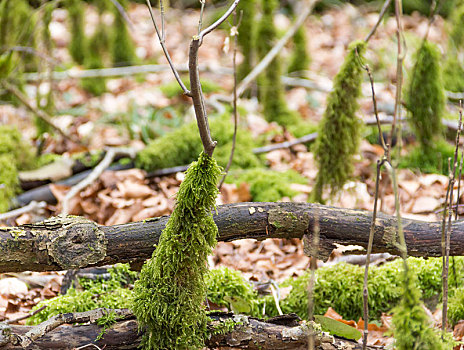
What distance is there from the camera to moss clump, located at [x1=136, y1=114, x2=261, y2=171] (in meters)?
4.29

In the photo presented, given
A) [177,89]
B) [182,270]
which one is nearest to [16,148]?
[177,89]

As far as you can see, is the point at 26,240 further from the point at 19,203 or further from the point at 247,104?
the point at 247,104

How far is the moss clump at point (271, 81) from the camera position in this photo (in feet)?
17.5

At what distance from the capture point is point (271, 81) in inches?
211

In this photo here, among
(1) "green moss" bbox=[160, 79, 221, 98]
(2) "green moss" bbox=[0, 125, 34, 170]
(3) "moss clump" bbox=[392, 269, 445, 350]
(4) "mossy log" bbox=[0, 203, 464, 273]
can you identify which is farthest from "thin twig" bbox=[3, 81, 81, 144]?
(3) "moss clump" bbox=[392, 269, 445, 350]

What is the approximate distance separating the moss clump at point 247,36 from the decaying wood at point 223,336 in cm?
392

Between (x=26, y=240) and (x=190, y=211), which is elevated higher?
(x=190, y=211)

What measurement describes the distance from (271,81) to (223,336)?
12.5 feet

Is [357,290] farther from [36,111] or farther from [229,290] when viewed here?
[36,111]

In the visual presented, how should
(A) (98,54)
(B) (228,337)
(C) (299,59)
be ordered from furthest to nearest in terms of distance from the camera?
(C) (299,59)
(A) (98,54)
(B) (228,337)

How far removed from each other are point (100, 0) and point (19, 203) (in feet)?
11.3

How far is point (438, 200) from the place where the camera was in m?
3.58

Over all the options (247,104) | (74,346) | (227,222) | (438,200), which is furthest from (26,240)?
(247,104)

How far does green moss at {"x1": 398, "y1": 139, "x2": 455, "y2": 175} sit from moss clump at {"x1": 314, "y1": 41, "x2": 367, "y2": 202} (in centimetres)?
107
